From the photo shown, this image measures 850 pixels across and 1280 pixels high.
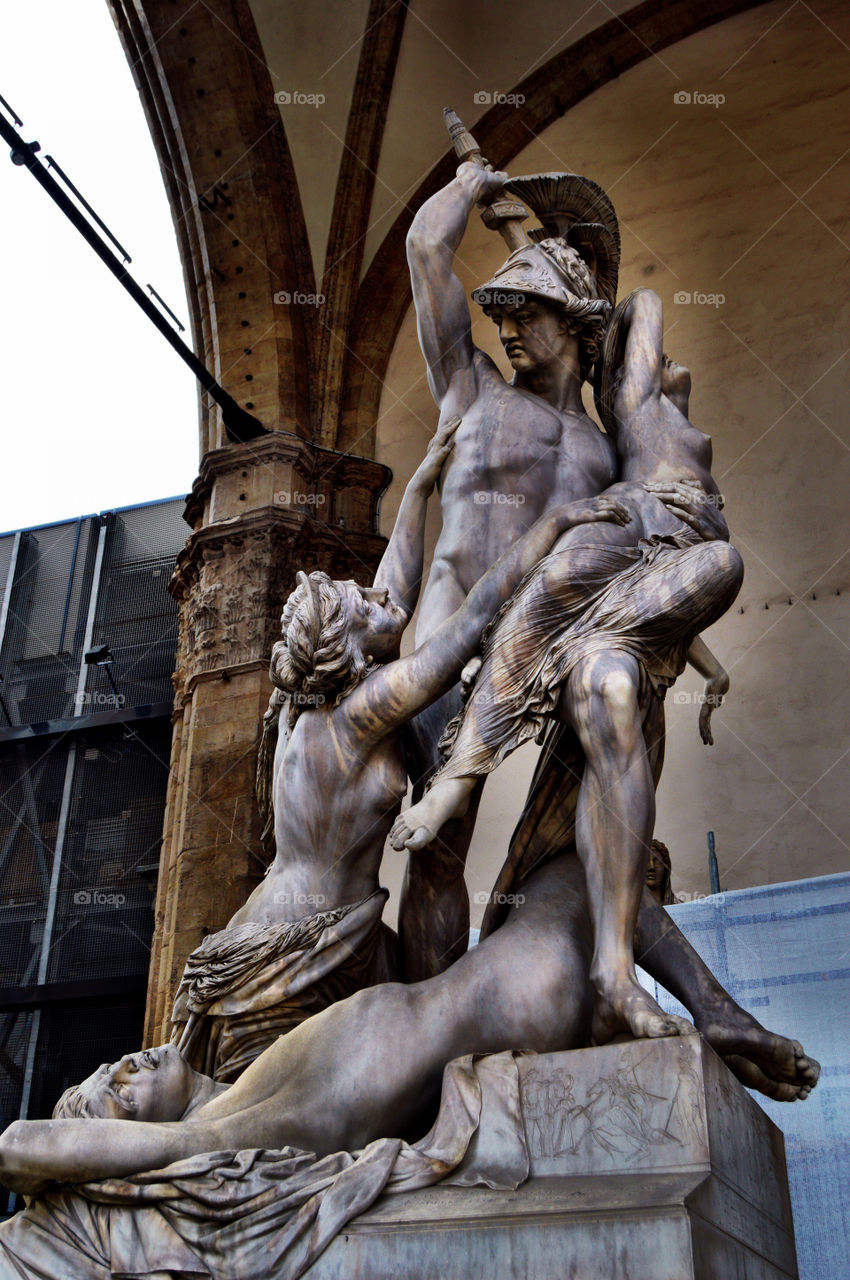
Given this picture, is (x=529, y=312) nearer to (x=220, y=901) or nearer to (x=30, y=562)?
(x=220, y=901)

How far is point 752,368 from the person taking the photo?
772 centimetres

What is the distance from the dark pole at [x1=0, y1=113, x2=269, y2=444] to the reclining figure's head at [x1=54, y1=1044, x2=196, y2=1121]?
16.3ft

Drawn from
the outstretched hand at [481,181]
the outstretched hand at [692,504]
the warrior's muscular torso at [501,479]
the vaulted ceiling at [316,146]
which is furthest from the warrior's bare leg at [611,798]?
the vaulted ceiling at [316,146]

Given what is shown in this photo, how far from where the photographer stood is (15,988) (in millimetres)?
8805

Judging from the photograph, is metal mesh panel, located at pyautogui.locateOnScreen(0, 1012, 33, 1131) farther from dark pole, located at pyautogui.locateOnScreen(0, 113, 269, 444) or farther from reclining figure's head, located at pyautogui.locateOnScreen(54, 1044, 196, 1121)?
reclining figure's head, located at pyautogui.locateOnScreen(54, 1044, 196, 1121)

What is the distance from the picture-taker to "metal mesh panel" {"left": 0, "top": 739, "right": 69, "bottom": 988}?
9.18 meters

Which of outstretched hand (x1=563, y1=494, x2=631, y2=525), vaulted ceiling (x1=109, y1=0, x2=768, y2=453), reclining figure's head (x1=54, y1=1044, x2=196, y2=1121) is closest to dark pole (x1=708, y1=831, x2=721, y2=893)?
vaulted ceiling (x1=109, y1=0, x2=768, y2=453)

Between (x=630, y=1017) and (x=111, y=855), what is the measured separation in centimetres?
751

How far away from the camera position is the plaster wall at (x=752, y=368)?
6.91 metres

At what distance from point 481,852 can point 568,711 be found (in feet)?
16.1

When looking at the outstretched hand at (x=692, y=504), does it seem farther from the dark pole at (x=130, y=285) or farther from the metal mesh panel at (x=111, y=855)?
the metal mesh panel at (x=111, y=855)

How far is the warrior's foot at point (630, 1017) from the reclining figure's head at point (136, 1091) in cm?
68

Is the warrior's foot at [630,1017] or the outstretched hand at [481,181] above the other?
the outstretched hand at [481,181]

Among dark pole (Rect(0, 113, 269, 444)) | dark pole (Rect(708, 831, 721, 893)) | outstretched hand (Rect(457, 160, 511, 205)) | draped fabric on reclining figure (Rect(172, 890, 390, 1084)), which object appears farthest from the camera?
dark pole (Rect(708, 831, 721, 893))
